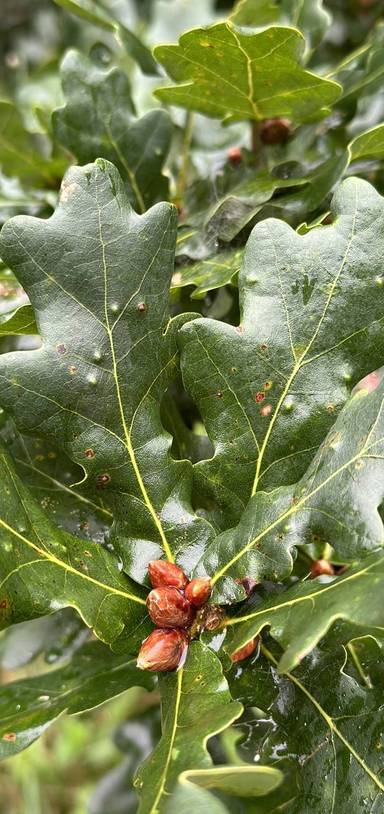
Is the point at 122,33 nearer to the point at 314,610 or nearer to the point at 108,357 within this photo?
the point at 108,357

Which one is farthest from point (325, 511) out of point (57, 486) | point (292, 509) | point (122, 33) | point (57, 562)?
point (122, 33)

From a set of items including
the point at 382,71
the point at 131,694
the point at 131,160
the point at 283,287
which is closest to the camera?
the point at 283,287

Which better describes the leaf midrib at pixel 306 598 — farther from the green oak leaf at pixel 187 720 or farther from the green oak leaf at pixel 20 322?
the green oak leaf at pixel 20 322

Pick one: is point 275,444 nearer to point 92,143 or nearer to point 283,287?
point 283,287

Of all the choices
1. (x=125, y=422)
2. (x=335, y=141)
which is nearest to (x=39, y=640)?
(x=125, y=422)

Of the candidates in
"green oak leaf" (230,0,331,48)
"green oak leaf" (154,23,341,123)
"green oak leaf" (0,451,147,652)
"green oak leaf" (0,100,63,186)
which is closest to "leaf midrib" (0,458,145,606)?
"green oak leaf" (0,451,147,652)

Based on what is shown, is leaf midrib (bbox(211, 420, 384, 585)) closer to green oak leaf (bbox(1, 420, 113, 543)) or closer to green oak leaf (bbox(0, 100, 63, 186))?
green oak leaf (bbox(1, 420, 113, 543))

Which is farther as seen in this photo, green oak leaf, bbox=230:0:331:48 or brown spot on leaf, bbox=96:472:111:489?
green oak leaf, bbox=230:0:331:48
